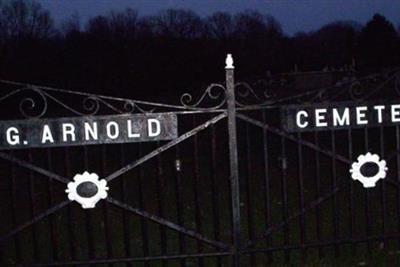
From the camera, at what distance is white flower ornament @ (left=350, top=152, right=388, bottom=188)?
5906mm

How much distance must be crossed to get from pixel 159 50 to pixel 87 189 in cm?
3694

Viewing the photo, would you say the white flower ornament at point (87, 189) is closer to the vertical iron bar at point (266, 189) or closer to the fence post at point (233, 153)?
the fence post at point (233, 153)

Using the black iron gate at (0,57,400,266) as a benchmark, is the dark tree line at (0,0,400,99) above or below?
above

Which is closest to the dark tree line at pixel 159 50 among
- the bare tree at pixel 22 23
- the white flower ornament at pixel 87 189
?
the bare tree at pixel 22 23

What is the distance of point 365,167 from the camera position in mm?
5938

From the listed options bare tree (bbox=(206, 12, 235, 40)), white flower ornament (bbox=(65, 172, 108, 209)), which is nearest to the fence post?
white flower ornament (bbox=(65, 172, 108, 209))

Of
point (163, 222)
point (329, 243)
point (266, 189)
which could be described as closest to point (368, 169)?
point (329, 243)

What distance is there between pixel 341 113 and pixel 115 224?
386 centimetres

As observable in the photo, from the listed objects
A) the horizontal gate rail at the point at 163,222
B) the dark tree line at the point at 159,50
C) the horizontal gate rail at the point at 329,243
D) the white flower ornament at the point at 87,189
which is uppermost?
the dark tree line at the point at 159,50

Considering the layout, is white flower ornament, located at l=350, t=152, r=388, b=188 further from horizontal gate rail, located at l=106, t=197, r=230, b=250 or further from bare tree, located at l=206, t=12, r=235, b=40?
bare tree, located at l=206, t=12, r=235, b=40

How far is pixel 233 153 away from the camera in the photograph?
18.5 ft

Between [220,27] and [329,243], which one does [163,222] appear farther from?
[220,27]

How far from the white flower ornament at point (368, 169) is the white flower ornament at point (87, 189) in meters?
2.26

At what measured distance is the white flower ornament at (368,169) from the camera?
5.91 meters
